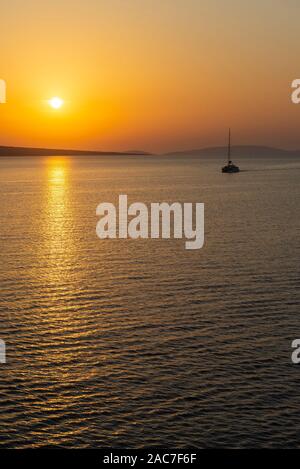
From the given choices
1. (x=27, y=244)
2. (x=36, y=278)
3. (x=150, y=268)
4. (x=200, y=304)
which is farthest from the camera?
(x=27, y=244)

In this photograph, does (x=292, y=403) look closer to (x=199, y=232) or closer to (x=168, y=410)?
(x=168, y=410)

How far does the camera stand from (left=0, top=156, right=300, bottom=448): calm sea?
29.4 meters

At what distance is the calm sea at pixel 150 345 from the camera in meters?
29.4

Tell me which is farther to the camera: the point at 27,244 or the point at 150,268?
the point at 27,244

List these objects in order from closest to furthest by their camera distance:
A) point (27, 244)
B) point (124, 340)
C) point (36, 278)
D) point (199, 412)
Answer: point (199, 412) → point (124, 340) → point (36, 278) → point (27, 244)

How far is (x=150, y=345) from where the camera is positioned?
39.3 metres

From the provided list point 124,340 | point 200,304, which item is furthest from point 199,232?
point 124,340

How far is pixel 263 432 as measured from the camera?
28.8 meters
